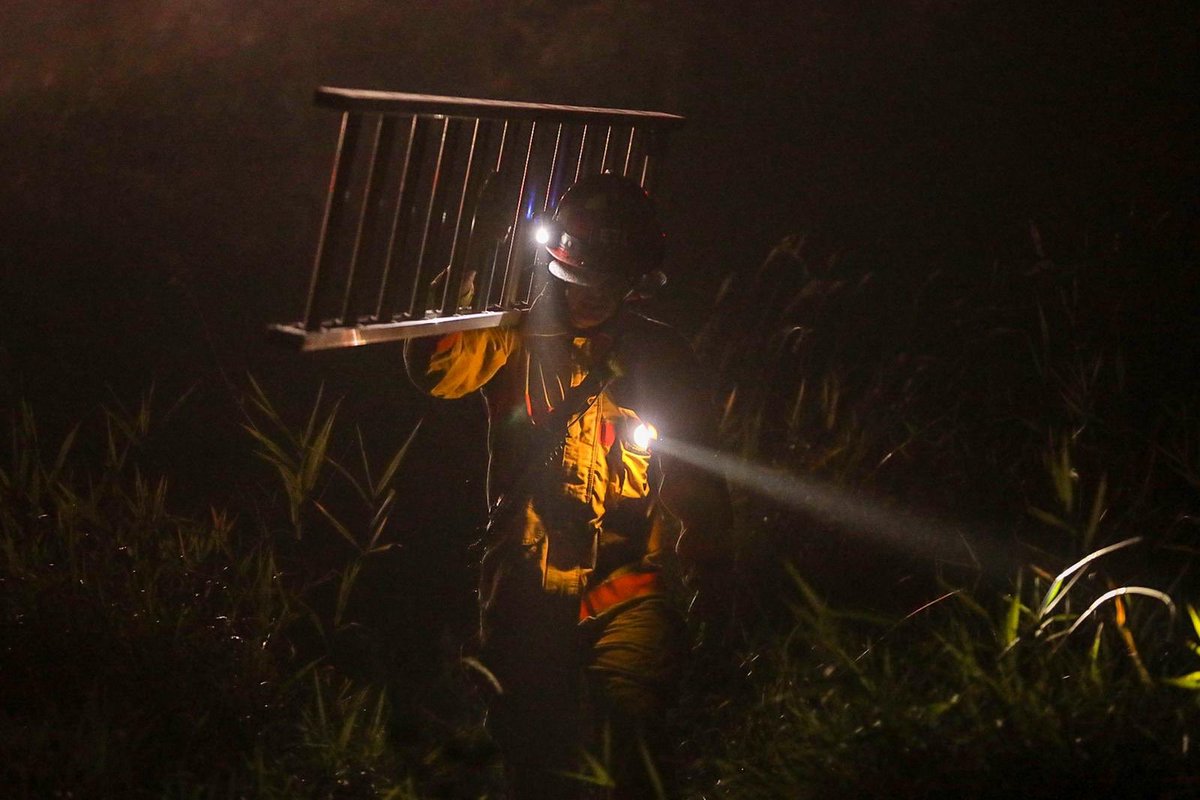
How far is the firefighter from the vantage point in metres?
3.12

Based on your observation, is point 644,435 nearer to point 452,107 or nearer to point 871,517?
point 452,107

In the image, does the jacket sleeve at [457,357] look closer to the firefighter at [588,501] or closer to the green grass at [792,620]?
the firefighter at [588,501]

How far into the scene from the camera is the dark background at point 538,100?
21.2ft

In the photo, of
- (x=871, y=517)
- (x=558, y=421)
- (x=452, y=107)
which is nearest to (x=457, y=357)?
(x=558, y=421)

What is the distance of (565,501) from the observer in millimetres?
3199

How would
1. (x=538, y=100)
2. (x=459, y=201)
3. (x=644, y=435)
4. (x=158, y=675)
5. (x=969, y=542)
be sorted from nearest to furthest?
(x=459, y=201) → (x=644, y=435) → (x=158, y=675) → (x=969, y=542) → (x=538, y=100)

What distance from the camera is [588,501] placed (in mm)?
3213

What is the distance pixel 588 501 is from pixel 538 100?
13.8 ft

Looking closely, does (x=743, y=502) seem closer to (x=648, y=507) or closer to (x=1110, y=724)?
(x=648, y=507)

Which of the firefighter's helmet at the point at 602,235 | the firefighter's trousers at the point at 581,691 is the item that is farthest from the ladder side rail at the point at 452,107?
the firefighter's trousers at the point at 581,691

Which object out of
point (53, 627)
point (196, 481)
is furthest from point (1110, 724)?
point (196, 481)

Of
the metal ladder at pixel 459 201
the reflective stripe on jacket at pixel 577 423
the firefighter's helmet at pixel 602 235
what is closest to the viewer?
the metal ladder at pixel 459 201

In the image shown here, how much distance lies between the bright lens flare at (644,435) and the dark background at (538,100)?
107 inches

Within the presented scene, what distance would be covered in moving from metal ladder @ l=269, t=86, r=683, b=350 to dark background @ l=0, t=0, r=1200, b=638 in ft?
8.38
